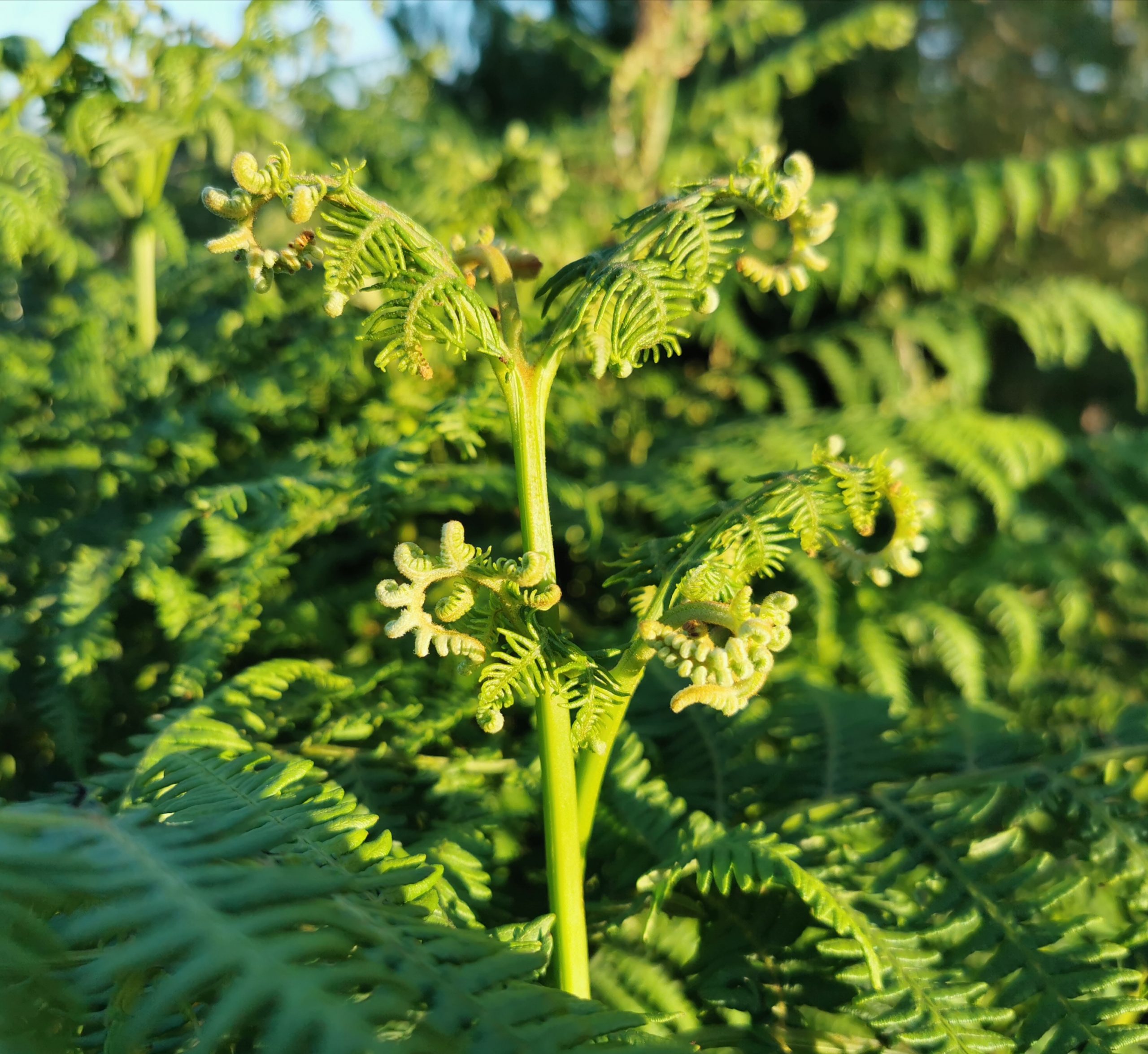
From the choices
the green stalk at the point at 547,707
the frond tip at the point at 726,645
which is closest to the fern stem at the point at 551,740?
the green stalk at the point at 547,707

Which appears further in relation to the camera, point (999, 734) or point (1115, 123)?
point (1115, 123)

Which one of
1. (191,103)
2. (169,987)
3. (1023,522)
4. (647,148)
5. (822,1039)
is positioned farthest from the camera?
(647,148)

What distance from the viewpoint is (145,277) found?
1.72 meters

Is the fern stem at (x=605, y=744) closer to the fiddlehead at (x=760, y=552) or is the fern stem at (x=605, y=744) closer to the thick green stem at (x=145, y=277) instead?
the fiddlehead at (x=760, y=552)

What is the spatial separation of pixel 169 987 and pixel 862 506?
586 mm

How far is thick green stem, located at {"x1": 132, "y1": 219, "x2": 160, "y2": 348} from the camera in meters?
1.68

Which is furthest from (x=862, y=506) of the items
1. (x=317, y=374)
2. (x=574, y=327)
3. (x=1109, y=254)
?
(x=1109, y=254)

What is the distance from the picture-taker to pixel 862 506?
A: 2.51ft

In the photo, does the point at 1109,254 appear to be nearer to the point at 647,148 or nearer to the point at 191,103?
the point at 647,148

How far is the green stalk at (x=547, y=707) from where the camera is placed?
0.76m

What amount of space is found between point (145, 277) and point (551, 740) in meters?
1.39

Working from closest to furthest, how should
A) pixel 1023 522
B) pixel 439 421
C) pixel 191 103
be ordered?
pixel 439 421
pixel 191 103
pixel 1023 522

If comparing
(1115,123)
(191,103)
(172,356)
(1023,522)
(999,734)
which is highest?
(1115,123)

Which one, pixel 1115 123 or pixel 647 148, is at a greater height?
pixel 1115 123
